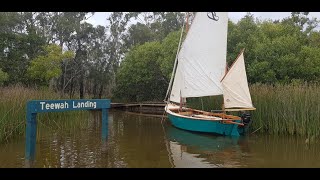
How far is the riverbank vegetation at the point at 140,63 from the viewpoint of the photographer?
12.7 meters

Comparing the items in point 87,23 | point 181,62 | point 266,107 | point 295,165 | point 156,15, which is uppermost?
point 156,15

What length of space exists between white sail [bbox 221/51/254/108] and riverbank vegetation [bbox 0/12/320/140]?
666 millimetres

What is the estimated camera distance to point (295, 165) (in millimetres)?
8297

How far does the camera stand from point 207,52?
50.1 ft

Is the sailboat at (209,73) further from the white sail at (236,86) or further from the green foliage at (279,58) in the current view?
the green foliage at (279,58)

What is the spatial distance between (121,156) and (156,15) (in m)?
42.1

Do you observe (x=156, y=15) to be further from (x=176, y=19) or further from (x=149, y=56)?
(x=149, y=56)

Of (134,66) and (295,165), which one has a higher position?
(134,66)

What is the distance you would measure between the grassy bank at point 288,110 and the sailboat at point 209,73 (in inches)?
24.6

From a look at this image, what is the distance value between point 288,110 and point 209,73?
383 cm

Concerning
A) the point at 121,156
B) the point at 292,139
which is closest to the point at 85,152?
the point at 121,156

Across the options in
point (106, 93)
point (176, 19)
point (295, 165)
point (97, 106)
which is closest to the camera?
point (295, 165)

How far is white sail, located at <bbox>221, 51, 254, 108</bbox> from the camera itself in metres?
14.0

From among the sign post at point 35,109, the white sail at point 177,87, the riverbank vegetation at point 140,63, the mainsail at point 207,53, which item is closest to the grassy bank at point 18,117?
the riverbank vegetation at point 140,63
